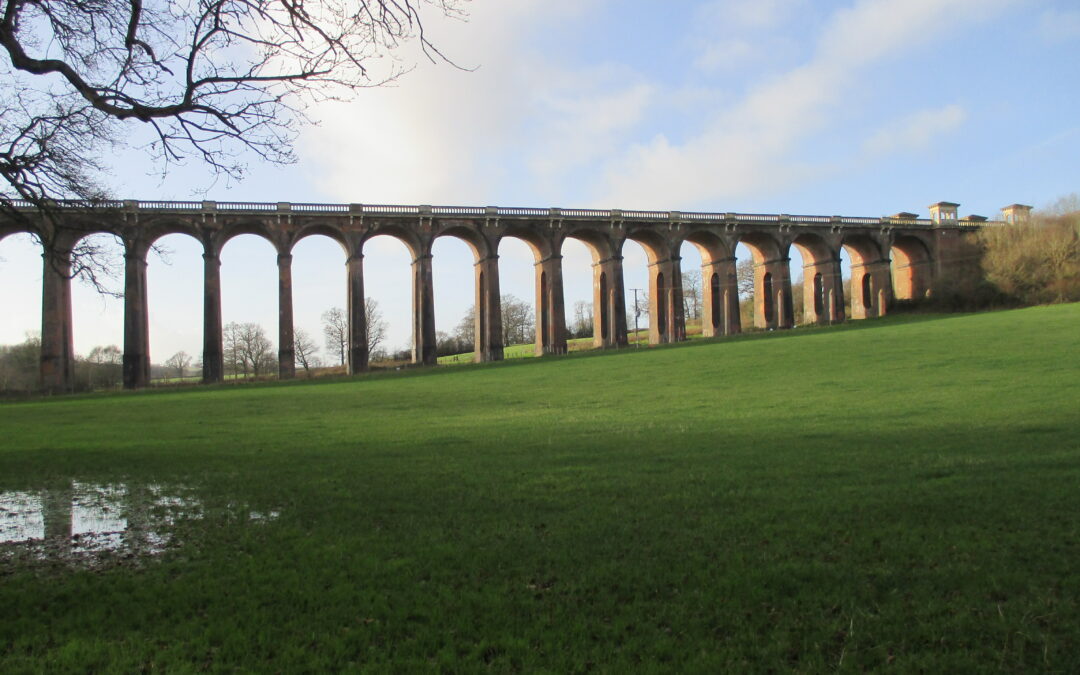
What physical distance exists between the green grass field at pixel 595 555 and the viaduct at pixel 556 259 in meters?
34.6

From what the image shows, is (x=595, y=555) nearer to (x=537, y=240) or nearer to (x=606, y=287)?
(x=537, y=240)

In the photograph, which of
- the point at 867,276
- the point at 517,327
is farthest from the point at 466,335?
the point at 867,276

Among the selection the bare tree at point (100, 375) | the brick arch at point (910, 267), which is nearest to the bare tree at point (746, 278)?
the brick arch at point (910, 267)

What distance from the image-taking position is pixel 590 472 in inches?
378

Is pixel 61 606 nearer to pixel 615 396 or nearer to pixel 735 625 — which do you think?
pixel 735 625

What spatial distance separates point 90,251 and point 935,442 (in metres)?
14.4

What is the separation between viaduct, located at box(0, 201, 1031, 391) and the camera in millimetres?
45875

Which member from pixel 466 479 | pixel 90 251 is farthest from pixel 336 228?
pixel 466 479

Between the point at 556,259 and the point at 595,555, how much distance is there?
4934cm

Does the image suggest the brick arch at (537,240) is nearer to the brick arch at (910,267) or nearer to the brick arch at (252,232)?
the brick arch at (252,232)

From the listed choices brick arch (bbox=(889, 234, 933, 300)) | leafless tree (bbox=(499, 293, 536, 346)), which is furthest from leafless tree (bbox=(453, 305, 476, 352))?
brick arch (bbox=(889, 234, 933, 300))

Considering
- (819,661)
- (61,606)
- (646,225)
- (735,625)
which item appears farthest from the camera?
(646,225)

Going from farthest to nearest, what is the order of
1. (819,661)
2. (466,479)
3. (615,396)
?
(615,396)
(466,479)
(819,661)

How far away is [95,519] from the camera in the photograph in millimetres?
7852
